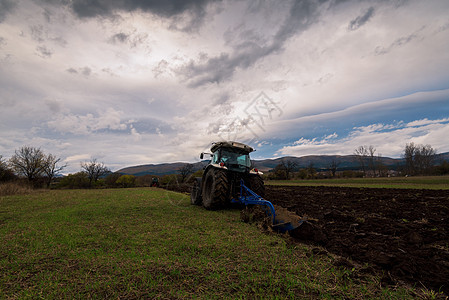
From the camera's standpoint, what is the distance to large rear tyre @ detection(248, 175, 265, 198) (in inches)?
280

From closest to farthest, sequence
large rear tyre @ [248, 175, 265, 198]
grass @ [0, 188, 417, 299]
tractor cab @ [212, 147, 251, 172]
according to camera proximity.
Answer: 1. grass @ [0, 188, 417, 299]
2. large rear tyre @ [248, 175, 265, 198]
3. tractor cab @ [212, 147, 251, 172]

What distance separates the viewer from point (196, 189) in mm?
8883

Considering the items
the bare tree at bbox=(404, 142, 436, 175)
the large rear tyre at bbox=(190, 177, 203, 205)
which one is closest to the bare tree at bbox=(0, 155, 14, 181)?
the large rear tyre at bbox=(190, 177, 203, 205)

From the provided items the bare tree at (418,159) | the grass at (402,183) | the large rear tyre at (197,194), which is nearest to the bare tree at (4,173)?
the large rear tyre at (197,194)

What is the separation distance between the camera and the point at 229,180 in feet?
24.0

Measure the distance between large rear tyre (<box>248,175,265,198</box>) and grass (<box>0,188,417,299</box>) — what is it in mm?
2689

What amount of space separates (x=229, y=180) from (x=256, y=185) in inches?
38.0

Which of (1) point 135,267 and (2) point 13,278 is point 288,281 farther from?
(2) point 13,278

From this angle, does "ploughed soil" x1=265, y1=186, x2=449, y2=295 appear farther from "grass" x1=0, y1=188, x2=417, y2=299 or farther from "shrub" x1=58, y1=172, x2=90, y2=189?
"shrub" x1=58, y1=172, x2=90, y2=189

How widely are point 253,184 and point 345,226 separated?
3.10m

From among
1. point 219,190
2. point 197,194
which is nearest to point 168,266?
point 219,190

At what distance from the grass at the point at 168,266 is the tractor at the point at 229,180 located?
2.11m

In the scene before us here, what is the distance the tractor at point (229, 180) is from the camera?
258 inches

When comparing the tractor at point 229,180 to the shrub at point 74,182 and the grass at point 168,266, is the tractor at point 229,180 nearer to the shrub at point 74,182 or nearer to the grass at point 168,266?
the grass at point 168,266
